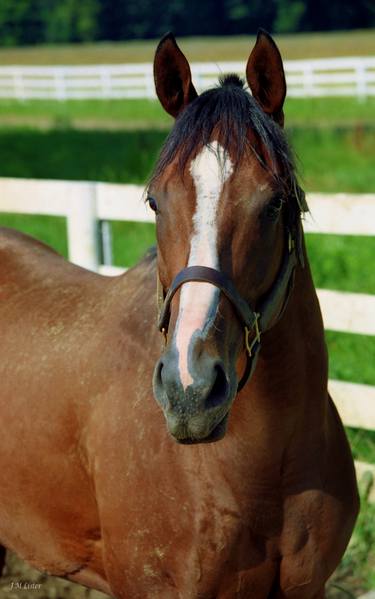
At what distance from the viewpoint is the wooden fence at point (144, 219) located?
4609 mm

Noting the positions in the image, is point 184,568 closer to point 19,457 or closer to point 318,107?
point 19,457

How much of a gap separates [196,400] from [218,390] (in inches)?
2.7

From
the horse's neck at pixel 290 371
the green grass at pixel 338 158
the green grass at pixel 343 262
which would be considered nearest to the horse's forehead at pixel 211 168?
the horse's neck at pixel 290 371

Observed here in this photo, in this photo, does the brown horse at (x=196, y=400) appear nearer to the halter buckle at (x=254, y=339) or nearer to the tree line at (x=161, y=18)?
the halter buckle at (x=254, y=339)

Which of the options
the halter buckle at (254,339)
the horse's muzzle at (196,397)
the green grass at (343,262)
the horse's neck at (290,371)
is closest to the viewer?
the horse's muzzle at (196,397)

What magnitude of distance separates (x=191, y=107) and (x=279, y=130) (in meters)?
0.23

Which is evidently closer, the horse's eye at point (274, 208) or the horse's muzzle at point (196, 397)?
the horse's muzzle at point (196, 397)

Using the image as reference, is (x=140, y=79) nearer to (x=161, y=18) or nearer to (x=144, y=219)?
(x=161, y=18)

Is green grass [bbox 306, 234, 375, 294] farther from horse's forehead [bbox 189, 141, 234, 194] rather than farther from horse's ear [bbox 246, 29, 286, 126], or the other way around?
horse's forehead [bbox 189, 141, 234, 194]

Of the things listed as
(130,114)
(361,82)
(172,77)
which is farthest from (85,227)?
(361,82)

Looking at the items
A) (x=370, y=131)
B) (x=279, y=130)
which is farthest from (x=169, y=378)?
(x=370, y=131)

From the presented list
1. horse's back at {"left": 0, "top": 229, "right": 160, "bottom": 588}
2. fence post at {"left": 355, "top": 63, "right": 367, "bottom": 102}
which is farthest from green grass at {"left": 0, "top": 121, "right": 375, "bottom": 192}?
horse's back at {"left": 0, "top": 229, "right": 160, "bottom": 588}

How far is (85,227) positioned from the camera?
17.9ft

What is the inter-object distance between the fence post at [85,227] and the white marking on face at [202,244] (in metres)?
3.07
